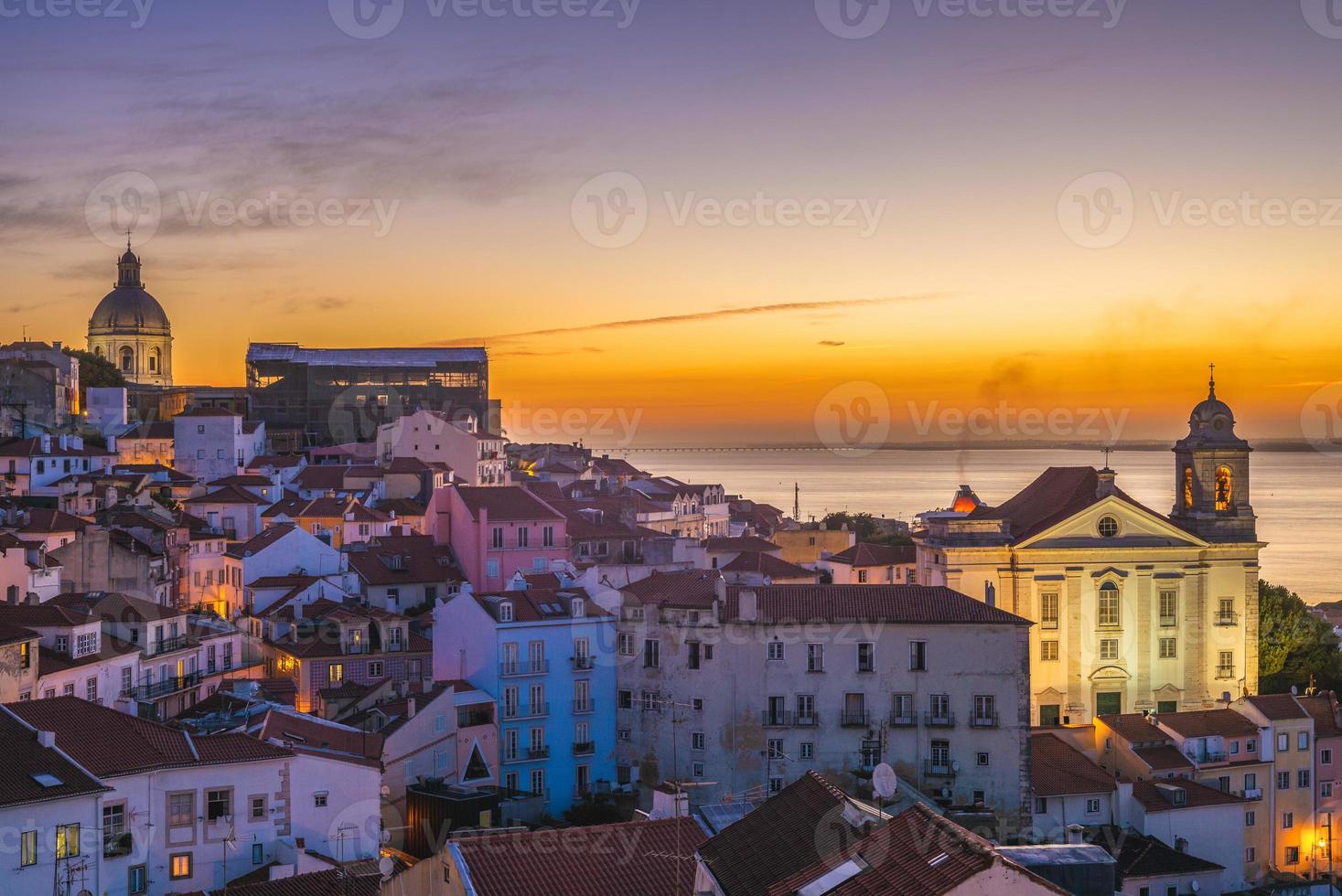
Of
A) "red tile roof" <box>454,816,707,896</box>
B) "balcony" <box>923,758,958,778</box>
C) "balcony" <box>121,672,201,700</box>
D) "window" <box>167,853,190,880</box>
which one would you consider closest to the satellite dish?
"red tile roof" <box>454,816,707,896</box>

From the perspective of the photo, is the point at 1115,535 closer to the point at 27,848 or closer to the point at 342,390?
the point at 27,848

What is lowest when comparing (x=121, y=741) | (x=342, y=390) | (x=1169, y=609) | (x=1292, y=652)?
(x=1292, y=652)

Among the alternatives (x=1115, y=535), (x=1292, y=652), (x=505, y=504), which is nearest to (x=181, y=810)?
(x=505, y=504)

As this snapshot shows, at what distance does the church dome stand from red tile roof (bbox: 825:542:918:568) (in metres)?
64.1

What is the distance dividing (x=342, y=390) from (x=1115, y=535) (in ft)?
155

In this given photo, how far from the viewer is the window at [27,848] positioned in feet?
68.0

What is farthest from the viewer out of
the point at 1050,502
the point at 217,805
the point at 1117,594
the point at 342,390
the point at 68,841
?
the point at 342,390

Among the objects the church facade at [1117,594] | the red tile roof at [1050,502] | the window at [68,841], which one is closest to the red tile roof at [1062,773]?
the church facade at [1117,594]

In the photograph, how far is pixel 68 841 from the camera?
21344 mm

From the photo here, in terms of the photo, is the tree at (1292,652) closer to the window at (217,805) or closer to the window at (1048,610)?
the window at (1048,610)

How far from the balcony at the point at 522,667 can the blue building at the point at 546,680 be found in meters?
0.02

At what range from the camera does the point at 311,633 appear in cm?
3947

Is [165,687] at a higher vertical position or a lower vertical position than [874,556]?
lower

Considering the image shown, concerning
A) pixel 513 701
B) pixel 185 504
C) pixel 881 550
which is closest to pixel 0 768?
pixel 513 701
